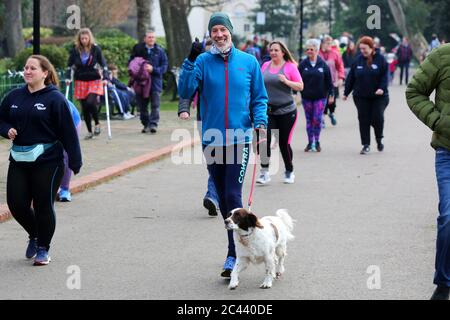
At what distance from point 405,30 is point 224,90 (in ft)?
155

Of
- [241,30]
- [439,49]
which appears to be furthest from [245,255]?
[241,30]

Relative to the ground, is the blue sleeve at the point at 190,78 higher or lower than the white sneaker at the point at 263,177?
higher

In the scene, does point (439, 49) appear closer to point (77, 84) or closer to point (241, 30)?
point (77, 84)

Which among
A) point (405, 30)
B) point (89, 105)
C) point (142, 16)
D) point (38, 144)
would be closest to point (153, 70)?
point (89, 105)

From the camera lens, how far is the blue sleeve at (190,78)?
739 cm

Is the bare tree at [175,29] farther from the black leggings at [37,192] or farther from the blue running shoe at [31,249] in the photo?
the black leggings at [37,192]

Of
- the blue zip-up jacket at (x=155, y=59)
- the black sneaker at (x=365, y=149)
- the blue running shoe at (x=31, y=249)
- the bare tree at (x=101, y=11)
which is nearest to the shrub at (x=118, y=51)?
the bare tree at (x=101, y=11)

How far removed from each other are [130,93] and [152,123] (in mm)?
3742

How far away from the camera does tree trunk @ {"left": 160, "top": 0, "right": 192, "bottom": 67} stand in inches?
1127

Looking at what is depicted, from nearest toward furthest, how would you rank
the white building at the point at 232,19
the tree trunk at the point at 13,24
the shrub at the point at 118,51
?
the shrub at the point at 118,51 < the tree trunk at the point at 13,24 < the white building at the point at 232,19

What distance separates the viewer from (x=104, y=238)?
9188 mm

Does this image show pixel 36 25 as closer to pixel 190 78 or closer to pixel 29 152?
pixel 29 152

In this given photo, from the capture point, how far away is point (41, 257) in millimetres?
7945
